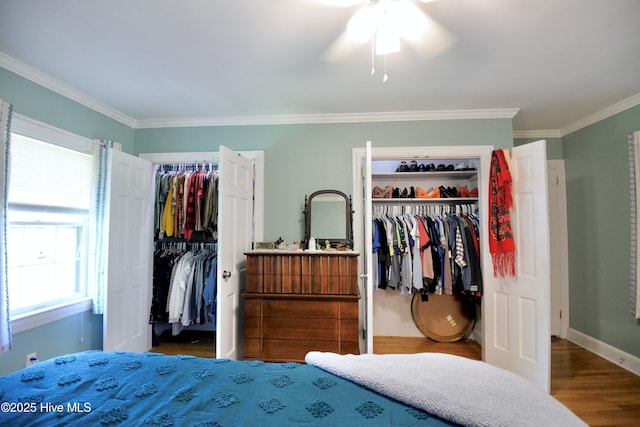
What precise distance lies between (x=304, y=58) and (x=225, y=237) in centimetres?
146

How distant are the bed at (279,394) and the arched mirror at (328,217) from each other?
1.52m

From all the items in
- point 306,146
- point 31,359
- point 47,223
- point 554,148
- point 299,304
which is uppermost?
point 554,148

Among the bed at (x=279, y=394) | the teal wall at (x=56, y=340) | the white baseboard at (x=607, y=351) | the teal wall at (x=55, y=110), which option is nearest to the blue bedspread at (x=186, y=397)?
the bed at (x=279, y=394)

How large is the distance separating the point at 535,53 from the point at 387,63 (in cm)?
92

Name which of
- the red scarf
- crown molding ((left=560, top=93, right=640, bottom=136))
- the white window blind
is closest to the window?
the white window blind

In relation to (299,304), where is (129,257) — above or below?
above

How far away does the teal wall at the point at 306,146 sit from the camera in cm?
269

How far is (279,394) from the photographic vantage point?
3.26 ft

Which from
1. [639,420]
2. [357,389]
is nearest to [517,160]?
[639,420]

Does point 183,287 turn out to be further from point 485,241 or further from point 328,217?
point 485,241

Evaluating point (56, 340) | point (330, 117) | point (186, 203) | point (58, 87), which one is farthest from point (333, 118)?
point (56, 340)

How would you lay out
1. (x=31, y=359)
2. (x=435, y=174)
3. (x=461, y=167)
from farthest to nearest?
(x=435, y=174) < (x=461, y=167) < (x=31, y=359)

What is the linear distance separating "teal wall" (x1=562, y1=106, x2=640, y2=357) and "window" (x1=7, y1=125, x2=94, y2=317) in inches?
188

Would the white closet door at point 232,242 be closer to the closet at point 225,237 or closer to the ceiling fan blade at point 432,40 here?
the closet at point 225,237
